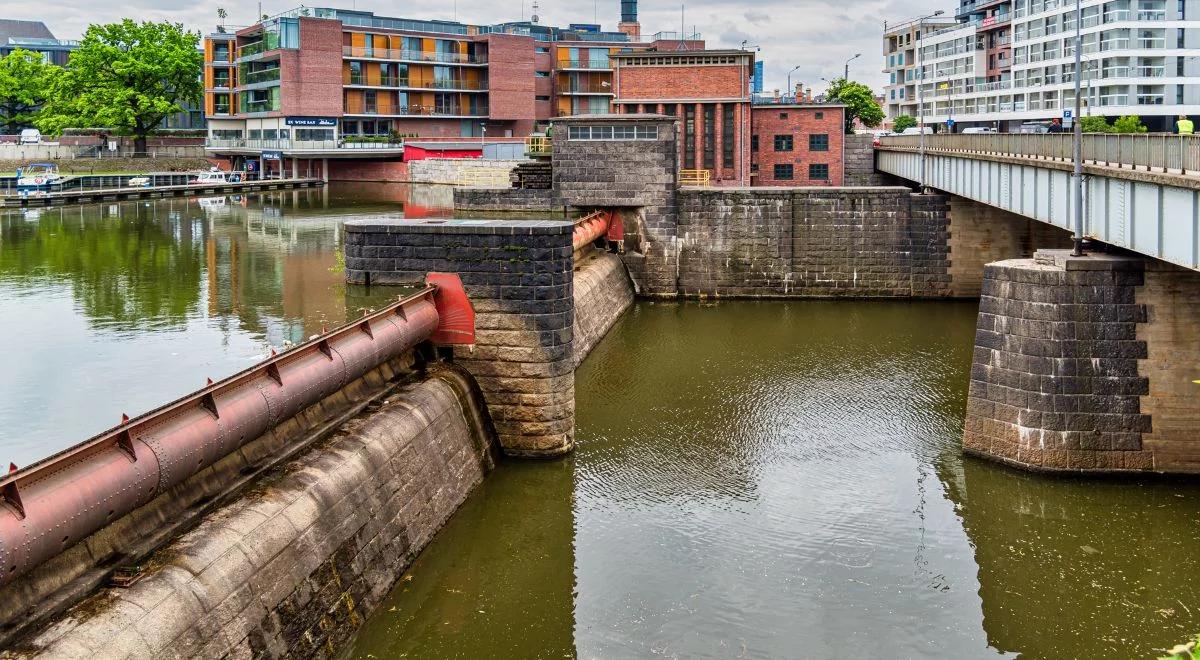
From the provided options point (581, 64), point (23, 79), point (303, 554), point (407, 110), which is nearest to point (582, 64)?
point (581, 64)

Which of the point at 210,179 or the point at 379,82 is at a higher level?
the point at 379,82

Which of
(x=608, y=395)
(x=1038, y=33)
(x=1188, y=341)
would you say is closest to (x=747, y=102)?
(x=1038, y=33)

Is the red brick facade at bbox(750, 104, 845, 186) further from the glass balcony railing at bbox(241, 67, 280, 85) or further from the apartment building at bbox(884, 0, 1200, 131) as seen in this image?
the glass balcony railing at bbox(241, 67, 280, 85)

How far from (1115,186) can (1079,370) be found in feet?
12.2

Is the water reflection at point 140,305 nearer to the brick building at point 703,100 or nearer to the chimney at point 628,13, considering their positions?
the brick building at point 703,100

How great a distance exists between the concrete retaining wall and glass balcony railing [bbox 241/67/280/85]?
15882 mm

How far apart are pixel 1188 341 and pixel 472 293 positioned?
13075 mm

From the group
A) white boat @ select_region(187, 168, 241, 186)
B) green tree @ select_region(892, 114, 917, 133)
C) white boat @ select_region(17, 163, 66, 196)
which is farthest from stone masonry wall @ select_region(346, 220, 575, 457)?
green tree @ select_region(892, 114, 917, 133)

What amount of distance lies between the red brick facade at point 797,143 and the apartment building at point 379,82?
36299 millimetres

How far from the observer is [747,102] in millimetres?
66500

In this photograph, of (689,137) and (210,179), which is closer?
(689,137)

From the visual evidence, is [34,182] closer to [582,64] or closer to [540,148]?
[540,148]

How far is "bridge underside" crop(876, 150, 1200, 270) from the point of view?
20.6m

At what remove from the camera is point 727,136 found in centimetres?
6681
